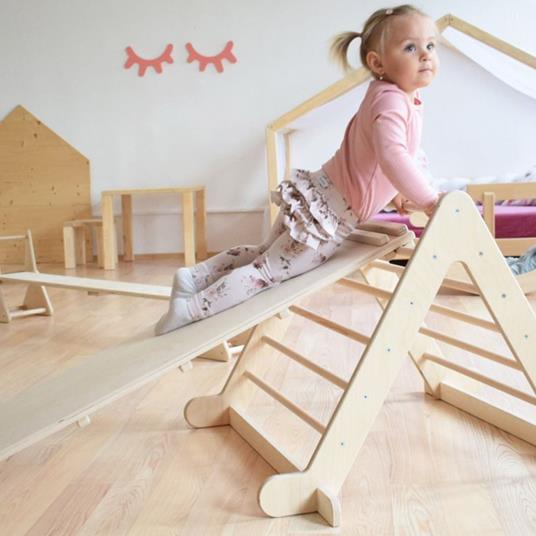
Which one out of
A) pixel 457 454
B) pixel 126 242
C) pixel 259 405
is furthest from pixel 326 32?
pixel 457 454

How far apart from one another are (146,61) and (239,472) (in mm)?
3685

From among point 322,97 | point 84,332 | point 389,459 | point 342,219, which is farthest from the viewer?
point 322,97

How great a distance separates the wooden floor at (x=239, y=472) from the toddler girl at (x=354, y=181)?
0.18 metres

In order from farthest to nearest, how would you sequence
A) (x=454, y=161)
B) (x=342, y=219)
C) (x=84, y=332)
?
1. (x=454, y=161)
2. (x=84, y=332)
3. (x=342, y=219)

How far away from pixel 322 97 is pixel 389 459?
263 centimetres

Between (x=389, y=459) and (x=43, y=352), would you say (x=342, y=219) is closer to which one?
(x=389, y=459)

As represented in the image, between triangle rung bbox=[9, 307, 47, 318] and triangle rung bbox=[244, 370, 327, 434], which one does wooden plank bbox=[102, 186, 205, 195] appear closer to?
triangle rung bbox=[9, 307, 47, 318]

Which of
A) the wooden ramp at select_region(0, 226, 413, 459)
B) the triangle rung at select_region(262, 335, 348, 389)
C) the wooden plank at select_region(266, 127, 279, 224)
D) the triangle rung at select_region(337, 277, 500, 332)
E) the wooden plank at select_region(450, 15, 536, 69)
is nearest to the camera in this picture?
the wooden ramp at select_region(0, 226, 413, 459)

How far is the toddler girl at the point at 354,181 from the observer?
135cm

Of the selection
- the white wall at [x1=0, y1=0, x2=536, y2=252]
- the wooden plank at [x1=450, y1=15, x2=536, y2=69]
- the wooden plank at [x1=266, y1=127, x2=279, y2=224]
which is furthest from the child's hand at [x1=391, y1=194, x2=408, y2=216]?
the white wall at [x1=0, y1=0, x2=536, y2=252]

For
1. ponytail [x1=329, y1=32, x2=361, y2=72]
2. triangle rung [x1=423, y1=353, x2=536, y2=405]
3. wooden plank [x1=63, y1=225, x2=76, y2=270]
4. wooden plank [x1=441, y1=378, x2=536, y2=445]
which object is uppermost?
ponytail [x1=329, y1=32, x2=361, y2=72]

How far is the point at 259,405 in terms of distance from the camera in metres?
1.67

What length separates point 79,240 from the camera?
4605mm

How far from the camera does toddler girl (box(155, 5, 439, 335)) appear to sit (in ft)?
4.44
